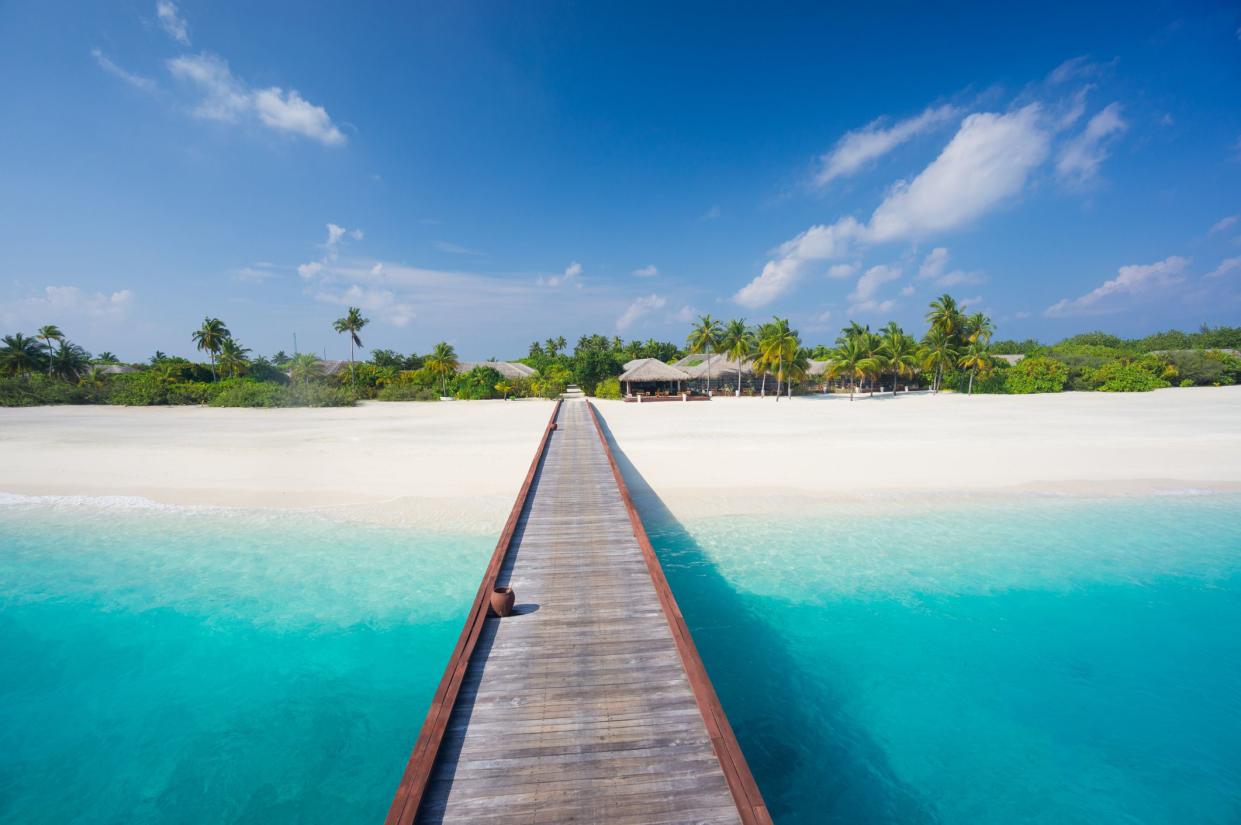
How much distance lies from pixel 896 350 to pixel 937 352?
4000 millimetres

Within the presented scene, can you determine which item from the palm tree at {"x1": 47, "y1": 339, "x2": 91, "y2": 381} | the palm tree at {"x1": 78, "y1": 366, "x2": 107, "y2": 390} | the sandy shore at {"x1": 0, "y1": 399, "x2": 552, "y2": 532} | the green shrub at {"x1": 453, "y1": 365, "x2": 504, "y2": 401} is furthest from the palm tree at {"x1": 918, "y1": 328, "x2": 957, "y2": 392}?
the palm tree at {"x1": 47, "y1": 339, "x2": 91, "y2": 381}

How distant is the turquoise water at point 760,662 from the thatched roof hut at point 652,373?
33.6 metres

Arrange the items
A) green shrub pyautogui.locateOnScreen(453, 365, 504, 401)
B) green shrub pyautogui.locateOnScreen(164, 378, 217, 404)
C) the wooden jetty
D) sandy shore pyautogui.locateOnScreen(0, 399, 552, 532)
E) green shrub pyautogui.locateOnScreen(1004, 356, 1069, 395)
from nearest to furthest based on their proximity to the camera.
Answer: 1. the wooden jetty
2. sandy shore pyautogui.locateOnScreen(0, 399, 552, 532)
3. green shrub pyautogui.locateOnScreen(164, 378, 217, 404)
4. green shrub pyautogui.locateOnScreen(453, 365, 504, 401)
5. green shrub pyautogui.locateOnScreen(1004, 356, 1069, 395)

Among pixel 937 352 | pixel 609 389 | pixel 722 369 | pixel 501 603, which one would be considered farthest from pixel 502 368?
pixel 501 603

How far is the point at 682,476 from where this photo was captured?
16016 mm

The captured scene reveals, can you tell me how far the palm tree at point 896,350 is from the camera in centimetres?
5100

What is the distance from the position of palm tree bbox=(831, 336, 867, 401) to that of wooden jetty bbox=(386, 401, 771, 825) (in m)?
48.7

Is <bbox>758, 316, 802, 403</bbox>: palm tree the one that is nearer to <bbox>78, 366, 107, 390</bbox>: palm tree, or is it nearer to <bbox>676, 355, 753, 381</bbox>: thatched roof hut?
<bbox>676, 355, 753, 381</bbox>: thatched roof hut

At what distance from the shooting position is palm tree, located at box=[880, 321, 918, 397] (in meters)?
51.0

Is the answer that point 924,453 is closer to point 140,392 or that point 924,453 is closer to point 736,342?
point 736,342

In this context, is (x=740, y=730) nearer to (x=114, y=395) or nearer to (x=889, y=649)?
(x=889, y=649)

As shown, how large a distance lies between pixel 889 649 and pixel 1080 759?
2337 millimetres

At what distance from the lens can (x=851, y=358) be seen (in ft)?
162

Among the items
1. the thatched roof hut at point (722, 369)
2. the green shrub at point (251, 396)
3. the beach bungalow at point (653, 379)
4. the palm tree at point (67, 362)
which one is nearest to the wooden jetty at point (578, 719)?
the beach bungalow at point (653, 379)
